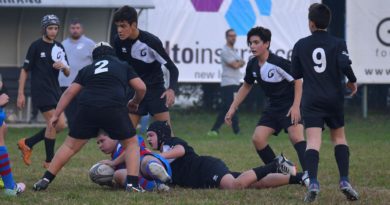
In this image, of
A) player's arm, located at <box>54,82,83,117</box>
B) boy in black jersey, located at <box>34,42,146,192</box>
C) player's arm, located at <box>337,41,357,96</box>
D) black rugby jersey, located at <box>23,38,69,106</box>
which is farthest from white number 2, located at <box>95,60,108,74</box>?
black rugby jersey, located at <box>23,38,69,106</box>

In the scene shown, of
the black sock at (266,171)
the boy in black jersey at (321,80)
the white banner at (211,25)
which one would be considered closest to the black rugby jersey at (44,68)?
the black sock at (266,171)

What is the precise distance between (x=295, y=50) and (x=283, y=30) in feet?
44.0

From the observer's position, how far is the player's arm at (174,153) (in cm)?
931

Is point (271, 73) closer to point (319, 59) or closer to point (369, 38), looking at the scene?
point (319, 59)

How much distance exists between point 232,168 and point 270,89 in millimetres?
2073

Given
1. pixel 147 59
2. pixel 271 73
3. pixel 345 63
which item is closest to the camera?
pixel 345 63

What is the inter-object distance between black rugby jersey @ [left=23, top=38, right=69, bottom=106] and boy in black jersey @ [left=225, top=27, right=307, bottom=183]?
10.3 ft

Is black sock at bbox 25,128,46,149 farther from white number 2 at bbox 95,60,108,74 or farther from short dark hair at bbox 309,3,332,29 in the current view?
short dark hair at bbox 309,3,332,29

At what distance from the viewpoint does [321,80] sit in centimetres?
841

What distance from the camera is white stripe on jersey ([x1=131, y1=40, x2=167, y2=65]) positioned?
10.2m

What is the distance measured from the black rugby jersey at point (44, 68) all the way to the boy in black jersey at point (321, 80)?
4.47 meters

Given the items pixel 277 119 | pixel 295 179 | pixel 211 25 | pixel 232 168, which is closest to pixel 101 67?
pixel 277 119

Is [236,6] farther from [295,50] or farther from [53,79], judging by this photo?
[295,50]

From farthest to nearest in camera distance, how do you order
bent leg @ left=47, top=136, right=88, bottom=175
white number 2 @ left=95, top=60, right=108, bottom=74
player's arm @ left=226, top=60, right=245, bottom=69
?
1. player's arm @ left=226, top=60, right=245, bottom=69
2. bent leg @ left=47, top=136, right=88, bottom=175
3. white number 2 @ left=95, top=60, right=108, bottom=74
